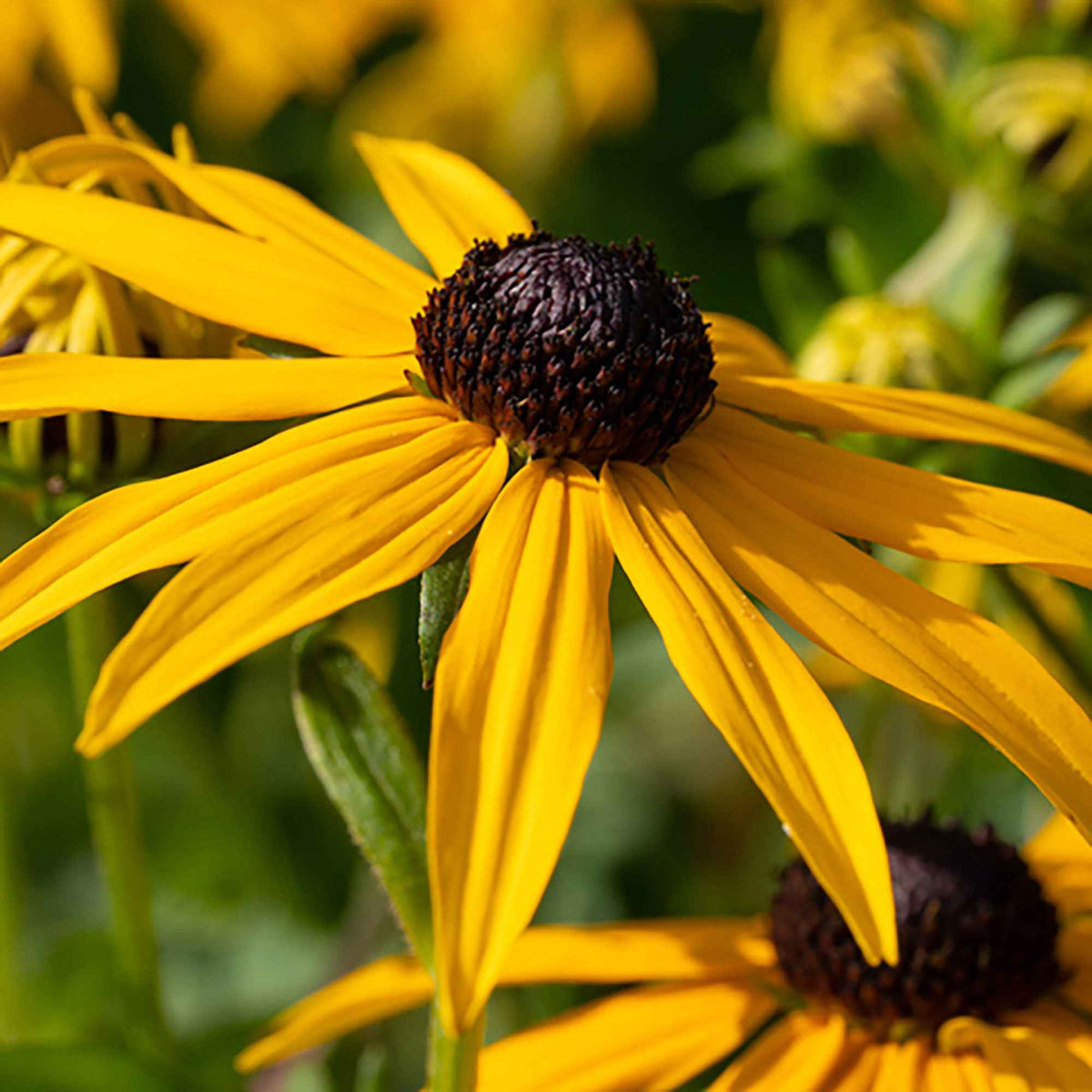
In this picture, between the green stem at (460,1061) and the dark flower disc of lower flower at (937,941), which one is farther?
the dark flower disc of lower flower at (937,941)

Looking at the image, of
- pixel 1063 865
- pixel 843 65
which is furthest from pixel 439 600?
pixel 843 65

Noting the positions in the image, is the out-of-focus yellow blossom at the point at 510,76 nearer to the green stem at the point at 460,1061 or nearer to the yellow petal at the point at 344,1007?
the yellow petal at the point at 344,1007

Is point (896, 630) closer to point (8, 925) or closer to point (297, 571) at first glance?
point (297, 571)

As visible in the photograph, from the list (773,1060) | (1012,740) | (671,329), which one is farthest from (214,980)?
(1012,740)

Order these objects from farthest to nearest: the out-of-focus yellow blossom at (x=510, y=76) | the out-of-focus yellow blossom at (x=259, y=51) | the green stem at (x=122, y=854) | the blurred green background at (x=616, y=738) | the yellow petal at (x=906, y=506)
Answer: the out-of-focus yellow blossom at (x=510, y=76)
the out-of-focus yellow blossom at (x=259, y=51)
the blurred green background at (x=616, y=738)
the green stem at (x=122, y=854)
the yellow petal at (x=906, y=506)

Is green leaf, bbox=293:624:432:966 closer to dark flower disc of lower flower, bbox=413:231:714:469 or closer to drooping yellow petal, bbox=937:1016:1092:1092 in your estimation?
dark flower disc of lower flower, bbox=413:231:714:469

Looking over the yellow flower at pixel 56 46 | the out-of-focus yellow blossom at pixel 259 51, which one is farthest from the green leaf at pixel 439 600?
the out-of-focus yellow blossom at pixel 259 51

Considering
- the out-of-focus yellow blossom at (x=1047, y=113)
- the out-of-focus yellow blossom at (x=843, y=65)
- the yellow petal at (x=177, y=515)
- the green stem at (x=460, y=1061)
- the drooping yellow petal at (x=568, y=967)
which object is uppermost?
the out-of-focus yellow blossom at (x=843, y=65)
